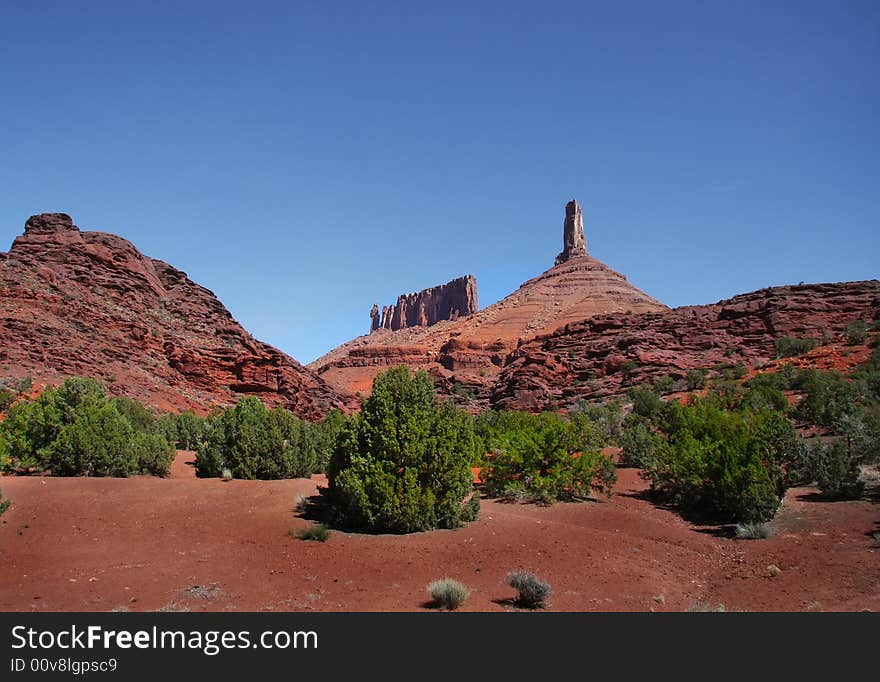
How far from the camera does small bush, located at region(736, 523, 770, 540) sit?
41.0 feet

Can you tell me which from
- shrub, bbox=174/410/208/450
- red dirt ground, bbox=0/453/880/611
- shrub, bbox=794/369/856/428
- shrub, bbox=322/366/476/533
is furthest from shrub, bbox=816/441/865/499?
shrub, bbox=174/410/208/450

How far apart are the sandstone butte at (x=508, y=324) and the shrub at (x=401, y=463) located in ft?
225

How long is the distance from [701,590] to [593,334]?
217 ft

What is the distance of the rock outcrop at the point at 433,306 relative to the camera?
166 m

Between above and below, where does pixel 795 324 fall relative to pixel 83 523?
above

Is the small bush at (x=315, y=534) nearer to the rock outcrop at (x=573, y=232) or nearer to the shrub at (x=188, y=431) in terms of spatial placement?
the shrub at (x=188, y=431)

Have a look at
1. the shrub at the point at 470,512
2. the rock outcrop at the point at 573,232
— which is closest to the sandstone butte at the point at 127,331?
the shrub at the point at 470,512

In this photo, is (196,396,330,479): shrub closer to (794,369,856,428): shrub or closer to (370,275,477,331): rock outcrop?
(794,369,856,428): shrub

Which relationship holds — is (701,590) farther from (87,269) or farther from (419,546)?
(87,269)

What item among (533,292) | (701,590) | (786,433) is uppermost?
(533,292)
